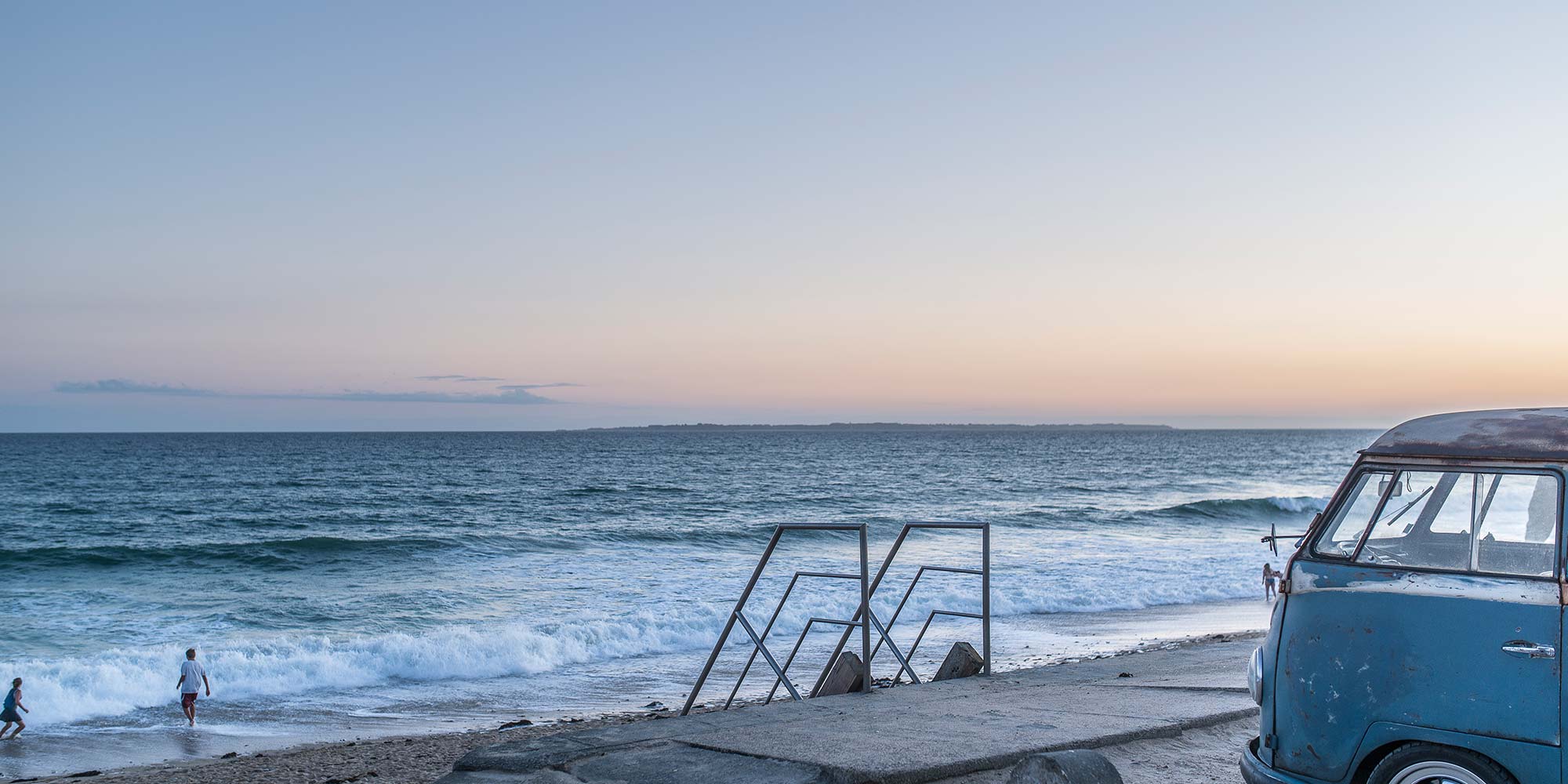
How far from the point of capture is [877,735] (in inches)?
274

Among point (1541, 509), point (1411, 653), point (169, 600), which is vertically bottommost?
point (169, 600)

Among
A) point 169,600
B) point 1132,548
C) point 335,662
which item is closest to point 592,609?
point 335,662

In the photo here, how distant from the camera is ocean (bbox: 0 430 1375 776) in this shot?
46.7ft

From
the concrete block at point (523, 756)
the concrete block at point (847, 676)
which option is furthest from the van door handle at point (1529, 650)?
the concrete block at point (847, 676)

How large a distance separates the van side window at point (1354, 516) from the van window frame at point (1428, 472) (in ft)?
0.04

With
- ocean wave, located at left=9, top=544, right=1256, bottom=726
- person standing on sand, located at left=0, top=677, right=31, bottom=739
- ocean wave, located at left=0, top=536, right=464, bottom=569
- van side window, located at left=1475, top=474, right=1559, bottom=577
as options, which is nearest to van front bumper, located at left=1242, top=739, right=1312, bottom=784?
van side window, located at left=1475, top=474, right=1559, bottom=577

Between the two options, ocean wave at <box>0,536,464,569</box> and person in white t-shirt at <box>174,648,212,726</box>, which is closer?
person in white t-shirt at <box>174,648,212,726</box>

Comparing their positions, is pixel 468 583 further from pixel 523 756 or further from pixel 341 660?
pixel 523 756

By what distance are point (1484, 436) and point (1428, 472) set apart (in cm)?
27

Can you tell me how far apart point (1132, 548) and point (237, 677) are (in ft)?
76.4

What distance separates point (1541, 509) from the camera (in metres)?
4.50

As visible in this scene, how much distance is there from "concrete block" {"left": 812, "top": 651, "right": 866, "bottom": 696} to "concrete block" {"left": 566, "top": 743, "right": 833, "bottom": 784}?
2.27 m

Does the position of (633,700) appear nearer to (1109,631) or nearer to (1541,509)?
(1109,631)

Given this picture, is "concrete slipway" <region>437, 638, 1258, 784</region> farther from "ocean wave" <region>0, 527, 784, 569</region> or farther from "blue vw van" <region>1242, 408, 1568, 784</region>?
"ocean wave" <region>0, 527, 784, 569</region>
